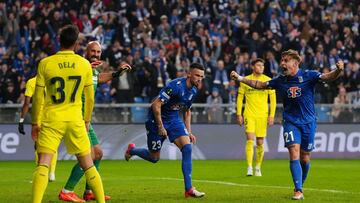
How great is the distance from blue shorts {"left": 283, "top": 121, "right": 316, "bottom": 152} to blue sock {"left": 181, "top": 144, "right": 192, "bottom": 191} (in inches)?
63.0

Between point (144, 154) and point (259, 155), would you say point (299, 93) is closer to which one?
point (144, 154)

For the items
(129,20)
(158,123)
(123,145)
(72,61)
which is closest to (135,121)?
(123,145)

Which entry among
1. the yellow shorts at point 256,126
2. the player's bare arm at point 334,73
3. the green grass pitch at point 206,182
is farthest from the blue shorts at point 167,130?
the yellow shorts at point 256,126

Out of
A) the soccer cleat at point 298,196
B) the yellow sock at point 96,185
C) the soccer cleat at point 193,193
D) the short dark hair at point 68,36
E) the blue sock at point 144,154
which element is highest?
the short dark hair at point 68,36

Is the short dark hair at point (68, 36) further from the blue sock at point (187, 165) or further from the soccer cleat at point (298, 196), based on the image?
the soccer cleat at point (298, 196)

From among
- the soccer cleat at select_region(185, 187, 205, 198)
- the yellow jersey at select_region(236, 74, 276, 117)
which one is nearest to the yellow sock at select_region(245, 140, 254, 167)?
the yellow jersey at select_region(236, 74, 276, 117)

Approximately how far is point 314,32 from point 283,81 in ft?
59.0

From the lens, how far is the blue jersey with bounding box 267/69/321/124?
48.9ft

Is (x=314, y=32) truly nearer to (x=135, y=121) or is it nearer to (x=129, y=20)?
(x=129, y=20)

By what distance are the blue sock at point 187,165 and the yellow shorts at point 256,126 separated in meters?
6.15

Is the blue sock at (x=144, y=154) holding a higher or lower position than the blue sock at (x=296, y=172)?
lower

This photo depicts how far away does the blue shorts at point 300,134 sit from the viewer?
14773 millimetres

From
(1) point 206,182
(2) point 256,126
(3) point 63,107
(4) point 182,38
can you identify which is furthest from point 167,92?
(4) point 182,38

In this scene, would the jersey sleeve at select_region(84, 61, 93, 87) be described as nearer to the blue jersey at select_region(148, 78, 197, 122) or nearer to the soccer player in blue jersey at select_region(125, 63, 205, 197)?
the soccer player in blue jersey at select_region(125, 63, 205, 197)
